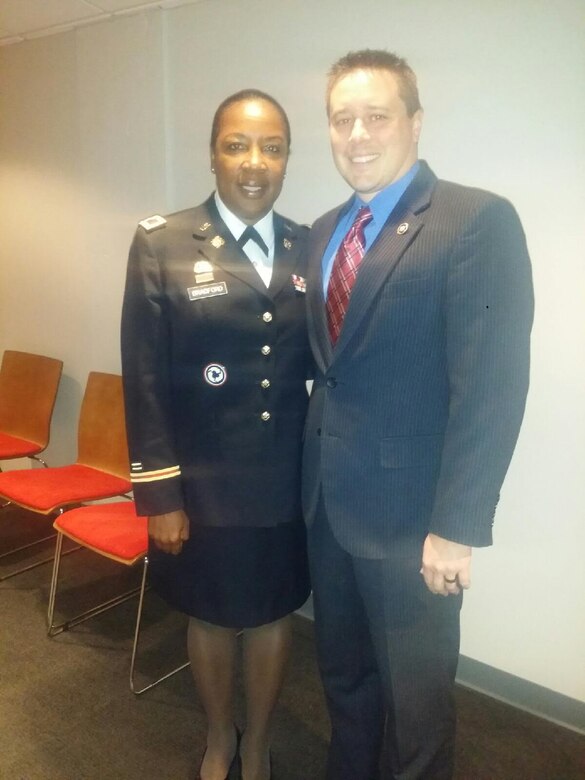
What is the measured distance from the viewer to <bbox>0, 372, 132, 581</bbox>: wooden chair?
241 cm

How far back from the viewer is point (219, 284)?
138cm

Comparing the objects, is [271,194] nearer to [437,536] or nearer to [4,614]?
[437,536]

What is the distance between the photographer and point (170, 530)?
1437 millimetres

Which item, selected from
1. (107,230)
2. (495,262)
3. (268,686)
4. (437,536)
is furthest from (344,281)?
(107,230)

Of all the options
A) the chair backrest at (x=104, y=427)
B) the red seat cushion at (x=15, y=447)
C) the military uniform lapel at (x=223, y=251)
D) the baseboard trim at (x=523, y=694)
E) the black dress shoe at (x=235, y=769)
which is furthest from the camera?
the red seat cushion at (x=15, y=447)

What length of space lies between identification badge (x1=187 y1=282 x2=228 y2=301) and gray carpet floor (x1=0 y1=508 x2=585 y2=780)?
138cm

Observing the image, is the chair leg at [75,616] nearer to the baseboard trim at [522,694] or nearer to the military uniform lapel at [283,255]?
the baseboard trim at [522,694]

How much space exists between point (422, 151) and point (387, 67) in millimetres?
792

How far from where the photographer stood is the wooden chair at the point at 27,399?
308cm

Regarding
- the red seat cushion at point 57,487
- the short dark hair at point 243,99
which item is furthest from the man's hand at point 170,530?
the red seat cushion at point 57,487

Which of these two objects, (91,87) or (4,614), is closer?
(4,614)

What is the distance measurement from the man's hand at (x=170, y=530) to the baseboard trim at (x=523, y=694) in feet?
4.23

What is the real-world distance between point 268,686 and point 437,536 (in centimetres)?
77

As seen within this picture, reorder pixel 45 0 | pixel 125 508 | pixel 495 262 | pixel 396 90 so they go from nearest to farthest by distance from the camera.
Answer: pixel 495 262 → pixel 396 90 → pixel 125 508 → pixel 45 0
